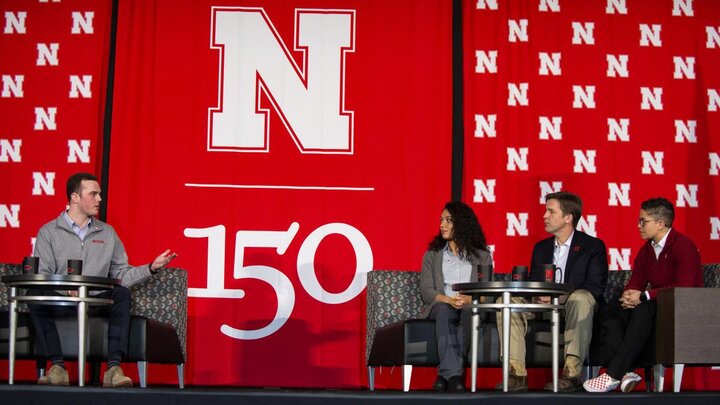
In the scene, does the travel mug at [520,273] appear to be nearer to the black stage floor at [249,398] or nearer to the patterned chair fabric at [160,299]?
Answer: the black stage floor at [249,398]

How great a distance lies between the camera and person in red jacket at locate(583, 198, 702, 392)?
4.54m

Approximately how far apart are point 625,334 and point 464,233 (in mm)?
991

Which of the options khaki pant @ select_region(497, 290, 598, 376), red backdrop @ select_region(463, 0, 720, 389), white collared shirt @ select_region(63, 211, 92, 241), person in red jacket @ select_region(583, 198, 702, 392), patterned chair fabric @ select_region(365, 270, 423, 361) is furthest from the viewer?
red backdrop @ select_region(463, 0, 720, 389)

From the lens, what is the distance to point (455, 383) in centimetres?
474

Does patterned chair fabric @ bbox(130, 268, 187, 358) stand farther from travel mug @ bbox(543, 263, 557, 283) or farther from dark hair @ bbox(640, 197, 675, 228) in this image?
dark hair @ bbox(640, 197, 675, 228)

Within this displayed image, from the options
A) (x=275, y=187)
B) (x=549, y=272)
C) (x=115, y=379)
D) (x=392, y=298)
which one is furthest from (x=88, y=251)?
(x=549, y=272)

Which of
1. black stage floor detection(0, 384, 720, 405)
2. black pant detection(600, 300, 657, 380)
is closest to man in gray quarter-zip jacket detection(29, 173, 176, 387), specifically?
black stage floor detection(0, 384, 720, 405)

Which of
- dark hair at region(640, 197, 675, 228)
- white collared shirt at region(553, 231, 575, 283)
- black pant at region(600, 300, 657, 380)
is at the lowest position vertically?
black pant at region(600, 300, 657, 380)

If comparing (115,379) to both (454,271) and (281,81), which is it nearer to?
(454,271)

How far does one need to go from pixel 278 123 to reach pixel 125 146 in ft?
3.11

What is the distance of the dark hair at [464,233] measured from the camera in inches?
206

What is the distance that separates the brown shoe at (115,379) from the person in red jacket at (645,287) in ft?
6.75

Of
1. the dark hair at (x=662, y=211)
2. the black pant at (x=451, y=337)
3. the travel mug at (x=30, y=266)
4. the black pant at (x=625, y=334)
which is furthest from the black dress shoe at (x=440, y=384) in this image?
the travel mug at (x=30, y=266)

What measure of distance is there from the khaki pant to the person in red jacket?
0.53ft
